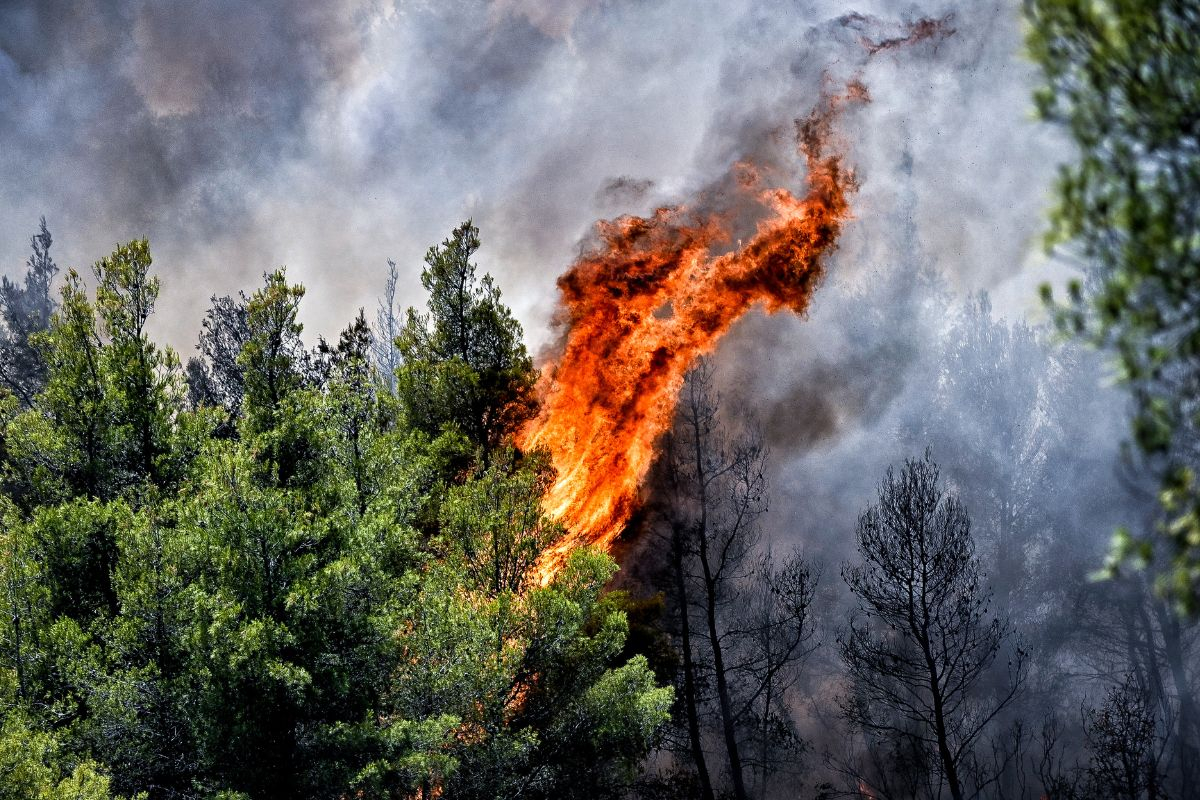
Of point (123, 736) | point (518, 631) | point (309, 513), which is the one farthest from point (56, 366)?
point (518, 631)

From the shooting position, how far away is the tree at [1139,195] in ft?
17.6

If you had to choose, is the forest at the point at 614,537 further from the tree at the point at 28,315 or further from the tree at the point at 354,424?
the tree at the point at 28,315

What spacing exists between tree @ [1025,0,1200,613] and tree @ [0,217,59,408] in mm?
46273

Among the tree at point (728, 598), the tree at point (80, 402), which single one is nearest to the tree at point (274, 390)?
the tree at point (80, 402)

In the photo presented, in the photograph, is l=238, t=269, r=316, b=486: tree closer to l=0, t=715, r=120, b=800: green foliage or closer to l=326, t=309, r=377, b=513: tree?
l=326, t=309, r=377, b=513: tree

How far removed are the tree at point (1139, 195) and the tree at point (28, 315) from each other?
152ft

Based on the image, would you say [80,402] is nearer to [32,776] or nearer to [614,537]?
[32,776]

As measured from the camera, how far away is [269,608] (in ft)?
57.4

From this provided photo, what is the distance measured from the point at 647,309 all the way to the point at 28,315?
39.0 meters

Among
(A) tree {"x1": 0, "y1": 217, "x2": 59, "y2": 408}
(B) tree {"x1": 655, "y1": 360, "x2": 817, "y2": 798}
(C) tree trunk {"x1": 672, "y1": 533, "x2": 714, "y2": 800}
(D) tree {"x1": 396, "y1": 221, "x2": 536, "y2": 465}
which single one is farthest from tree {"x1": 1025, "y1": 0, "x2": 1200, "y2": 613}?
(A) tree {"x1": 0, "y1": 217, "x2": 59, "y2": 408}

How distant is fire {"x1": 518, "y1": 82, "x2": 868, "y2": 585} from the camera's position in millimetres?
30984

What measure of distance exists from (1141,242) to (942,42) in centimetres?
3328

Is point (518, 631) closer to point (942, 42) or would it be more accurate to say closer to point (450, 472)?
point (450, 472)

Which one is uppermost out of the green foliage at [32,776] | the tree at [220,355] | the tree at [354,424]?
the tree at [220,355]
